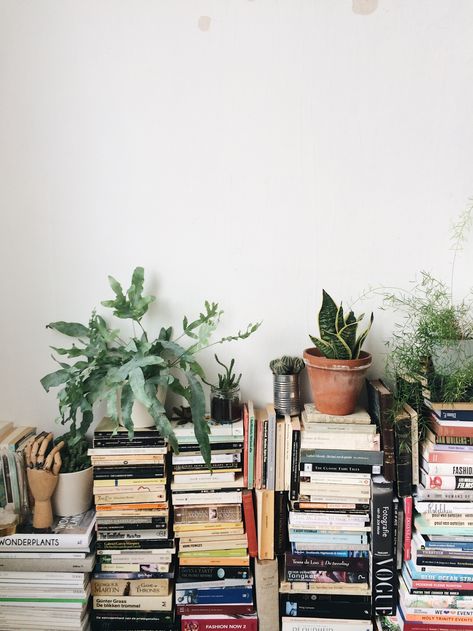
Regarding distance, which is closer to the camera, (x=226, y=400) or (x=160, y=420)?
(x=160, y=420)

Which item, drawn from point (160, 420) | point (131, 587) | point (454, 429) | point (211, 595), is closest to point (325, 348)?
point (454, 429)

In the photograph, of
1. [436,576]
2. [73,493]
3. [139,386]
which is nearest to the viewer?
[139,386]

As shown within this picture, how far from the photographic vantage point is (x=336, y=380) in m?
1.59

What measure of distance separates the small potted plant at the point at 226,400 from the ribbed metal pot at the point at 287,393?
0.14m

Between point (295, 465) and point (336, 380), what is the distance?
31 cm

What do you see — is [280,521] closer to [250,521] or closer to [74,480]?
[250,521]

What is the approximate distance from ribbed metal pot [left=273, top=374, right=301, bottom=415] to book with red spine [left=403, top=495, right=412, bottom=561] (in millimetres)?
441

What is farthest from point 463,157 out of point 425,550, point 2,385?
point 2,385

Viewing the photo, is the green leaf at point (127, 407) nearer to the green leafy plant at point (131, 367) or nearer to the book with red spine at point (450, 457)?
the green leafy plant at point (131, 367)

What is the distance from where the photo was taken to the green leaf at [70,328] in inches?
66.3

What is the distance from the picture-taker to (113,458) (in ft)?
5.34

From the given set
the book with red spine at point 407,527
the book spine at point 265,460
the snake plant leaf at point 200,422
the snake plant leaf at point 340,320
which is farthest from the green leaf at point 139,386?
the book with red spine at point 407,527

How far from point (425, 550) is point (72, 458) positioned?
46.5 inches

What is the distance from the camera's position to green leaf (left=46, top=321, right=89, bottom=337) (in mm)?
1685
